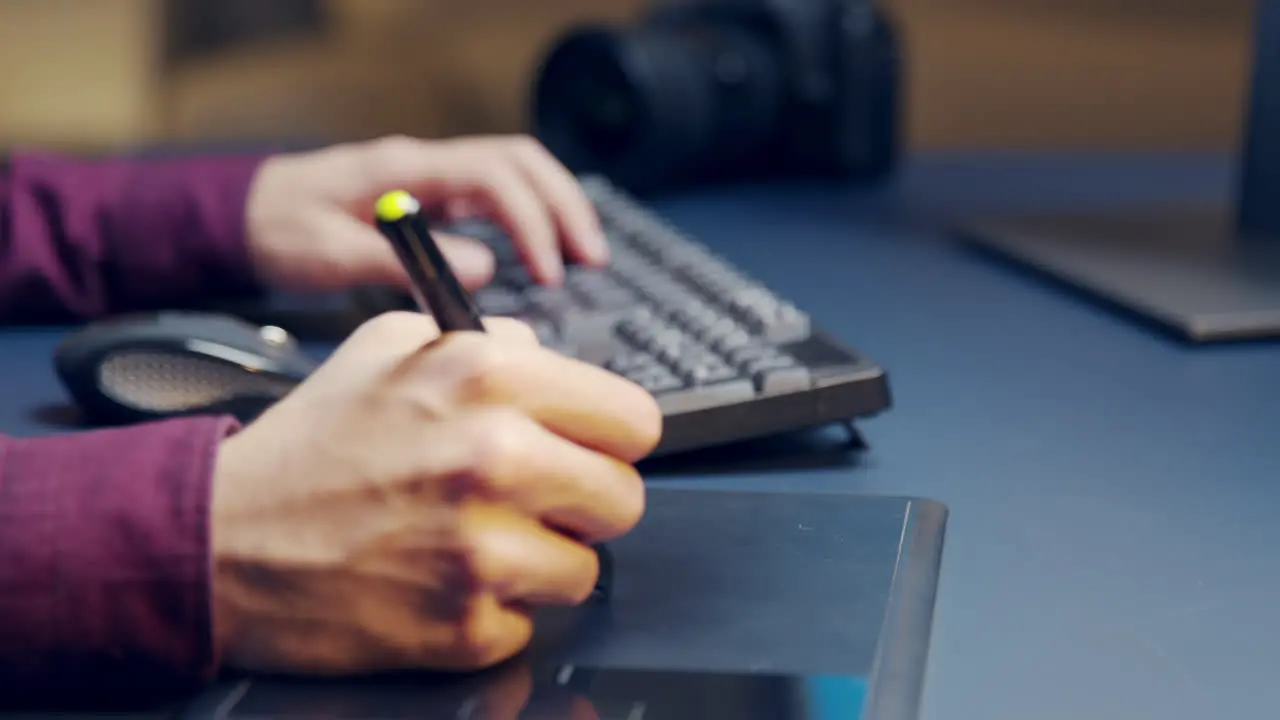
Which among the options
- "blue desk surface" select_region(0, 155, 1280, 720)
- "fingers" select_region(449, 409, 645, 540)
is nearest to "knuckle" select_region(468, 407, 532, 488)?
"fingers" select_region(449, 409, 645, 540)

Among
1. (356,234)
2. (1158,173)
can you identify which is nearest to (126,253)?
(356,234)

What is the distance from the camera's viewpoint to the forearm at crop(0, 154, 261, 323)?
745 mm

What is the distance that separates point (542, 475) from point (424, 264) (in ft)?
0.19

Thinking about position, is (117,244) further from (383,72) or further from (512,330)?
(383,72)

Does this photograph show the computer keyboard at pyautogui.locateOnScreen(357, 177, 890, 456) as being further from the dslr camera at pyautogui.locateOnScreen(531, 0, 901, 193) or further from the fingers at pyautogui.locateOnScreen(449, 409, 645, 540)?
the dslr camera at pyautogui.locateOnScreen(531, 0, 901, 193)

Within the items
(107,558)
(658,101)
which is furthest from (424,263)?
(658,101)

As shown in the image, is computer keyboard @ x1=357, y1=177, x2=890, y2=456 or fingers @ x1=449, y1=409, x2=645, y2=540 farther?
computer keyboard @ x1=357, y1=177, x2=890, y2=456

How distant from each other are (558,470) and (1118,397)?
0.99 feet

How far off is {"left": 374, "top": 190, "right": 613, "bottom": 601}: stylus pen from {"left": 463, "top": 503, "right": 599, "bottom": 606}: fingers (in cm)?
2

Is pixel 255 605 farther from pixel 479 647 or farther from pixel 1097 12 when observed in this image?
pixel 1097 12

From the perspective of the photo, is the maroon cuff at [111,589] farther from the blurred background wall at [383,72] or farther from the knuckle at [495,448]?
the blurred background wall at [383,72]

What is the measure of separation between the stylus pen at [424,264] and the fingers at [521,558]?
2cm

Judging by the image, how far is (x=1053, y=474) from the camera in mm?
510

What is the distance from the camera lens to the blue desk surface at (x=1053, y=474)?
37 cm
